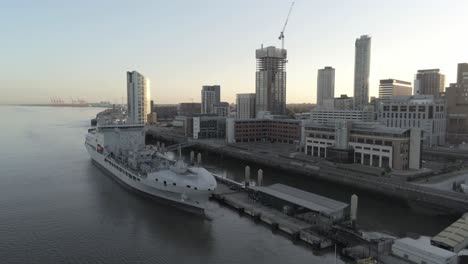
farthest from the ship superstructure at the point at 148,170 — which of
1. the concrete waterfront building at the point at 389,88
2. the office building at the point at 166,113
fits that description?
the office building at the point at 166,113

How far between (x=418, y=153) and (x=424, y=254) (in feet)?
80.3

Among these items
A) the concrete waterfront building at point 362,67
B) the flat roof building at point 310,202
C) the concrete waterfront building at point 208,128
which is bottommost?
the flat roof building at point 310,202

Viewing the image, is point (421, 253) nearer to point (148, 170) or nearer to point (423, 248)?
point (423, 248)

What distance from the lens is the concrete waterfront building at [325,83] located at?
18562 cm

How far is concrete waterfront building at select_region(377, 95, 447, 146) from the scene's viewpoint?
59594 mm

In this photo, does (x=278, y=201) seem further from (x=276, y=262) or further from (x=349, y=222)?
(x=276, y=262)

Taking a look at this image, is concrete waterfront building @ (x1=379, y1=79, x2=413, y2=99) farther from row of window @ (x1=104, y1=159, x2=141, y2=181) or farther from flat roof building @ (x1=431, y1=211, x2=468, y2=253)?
flat roof building @ (x1=431, y1=211, x2=468, y2=253)

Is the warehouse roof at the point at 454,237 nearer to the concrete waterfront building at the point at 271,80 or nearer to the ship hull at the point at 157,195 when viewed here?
the ship hull at the point at 157,195

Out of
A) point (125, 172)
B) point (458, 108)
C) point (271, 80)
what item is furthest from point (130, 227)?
point (271, 80)

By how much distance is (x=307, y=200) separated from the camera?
2469cm

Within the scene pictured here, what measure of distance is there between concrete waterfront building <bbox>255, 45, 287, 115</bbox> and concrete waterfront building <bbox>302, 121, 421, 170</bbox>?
77279 millimetres

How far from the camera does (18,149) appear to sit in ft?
186

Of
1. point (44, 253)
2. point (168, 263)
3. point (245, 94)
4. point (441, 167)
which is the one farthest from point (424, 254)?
point (245, 94)

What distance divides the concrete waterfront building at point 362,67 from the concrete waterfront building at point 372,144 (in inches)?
4881
